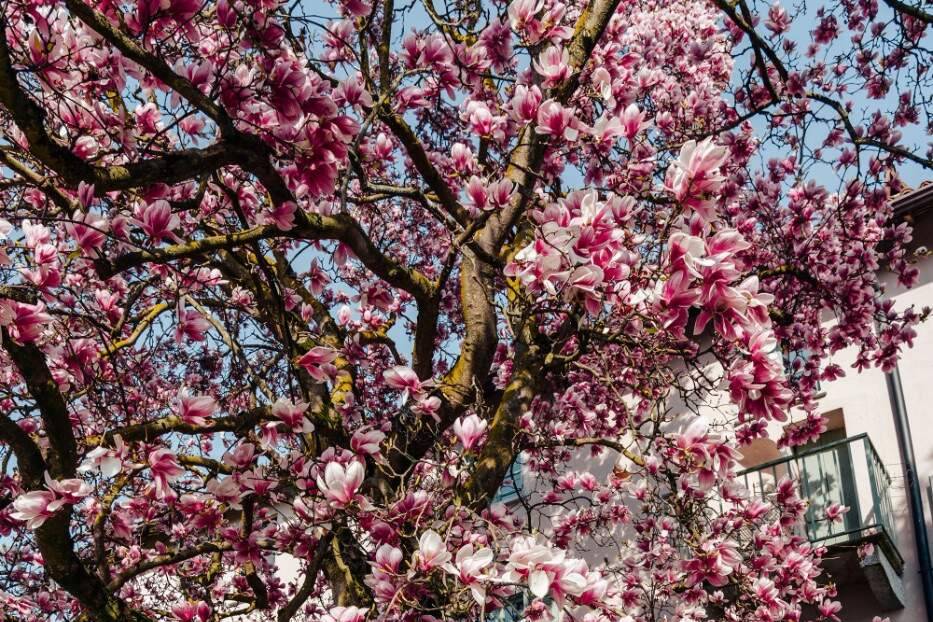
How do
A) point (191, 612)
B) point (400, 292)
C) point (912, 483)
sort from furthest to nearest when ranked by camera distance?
point (912, 483)
point (400, 292)
point (191, 612)

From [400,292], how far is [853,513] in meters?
5.55

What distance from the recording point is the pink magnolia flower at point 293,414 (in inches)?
156

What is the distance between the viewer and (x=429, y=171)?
502 cm

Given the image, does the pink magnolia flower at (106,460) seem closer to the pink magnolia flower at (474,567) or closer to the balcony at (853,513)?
the pink magnolia flower at (474,567)

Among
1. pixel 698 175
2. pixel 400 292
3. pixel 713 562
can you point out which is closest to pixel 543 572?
pixel 698 175

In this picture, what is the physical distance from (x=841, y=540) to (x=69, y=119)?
819 centimetres

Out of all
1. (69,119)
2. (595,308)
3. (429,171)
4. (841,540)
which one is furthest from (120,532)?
(841,540)

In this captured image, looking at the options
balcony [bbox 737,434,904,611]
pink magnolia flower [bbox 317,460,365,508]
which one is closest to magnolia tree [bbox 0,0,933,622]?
pink magnolia flower [bbox 317,460,365,508]

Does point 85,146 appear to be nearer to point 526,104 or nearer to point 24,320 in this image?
point 24,320

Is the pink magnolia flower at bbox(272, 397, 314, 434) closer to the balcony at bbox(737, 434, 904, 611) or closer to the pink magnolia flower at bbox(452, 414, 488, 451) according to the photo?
the pink magnolia flower at bbox(452, 414, 488, 451)

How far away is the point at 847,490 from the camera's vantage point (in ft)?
30.6

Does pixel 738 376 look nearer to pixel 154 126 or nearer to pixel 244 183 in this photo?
pixel 154 126

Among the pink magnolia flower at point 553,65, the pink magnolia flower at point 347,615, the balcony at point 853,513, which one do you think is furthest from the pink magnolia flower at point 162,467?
the balcony at point 853,513

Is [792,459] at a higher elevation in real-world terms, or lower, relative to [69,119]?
higher
